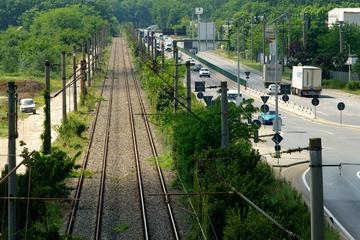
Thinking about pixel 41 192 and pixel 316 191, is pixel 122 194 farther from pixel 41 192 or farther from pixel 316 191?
pixel 316 191

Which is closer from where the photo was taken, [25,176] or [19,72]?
[25,176]

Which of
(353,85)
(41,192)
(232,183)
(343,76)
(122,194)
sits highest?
(232,183)

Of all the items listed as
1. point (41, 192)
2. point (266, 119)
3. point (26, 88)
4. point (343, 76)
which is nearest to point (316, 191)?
point (41, 192)

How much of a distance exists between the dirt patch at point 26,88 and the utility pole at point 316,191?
67367mm

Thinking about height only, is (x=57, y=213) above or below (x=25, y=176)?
below

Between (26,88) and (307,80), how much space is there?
91.0 ft

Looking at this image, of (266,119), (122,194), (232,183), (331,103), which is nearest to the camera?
(232,183)

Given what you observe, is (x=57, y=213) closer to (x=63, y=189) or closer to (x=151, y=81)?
(x=63, y=189)

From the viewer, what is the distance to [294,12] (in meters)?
176

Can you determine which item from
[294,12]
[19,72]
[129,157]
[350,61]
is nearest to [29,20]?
[294,12]

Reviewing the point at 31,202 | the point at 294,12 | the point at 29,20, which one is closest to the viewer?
the point at 31,202

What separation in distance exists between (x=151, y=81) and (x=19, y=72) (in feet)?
147

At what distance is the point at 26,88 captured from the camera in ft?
270

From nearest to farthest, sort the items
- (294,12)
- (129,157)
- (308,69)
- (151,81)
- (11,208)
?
(11,208) < (129,157) < (151,81) < (308,69) < (294,12)
